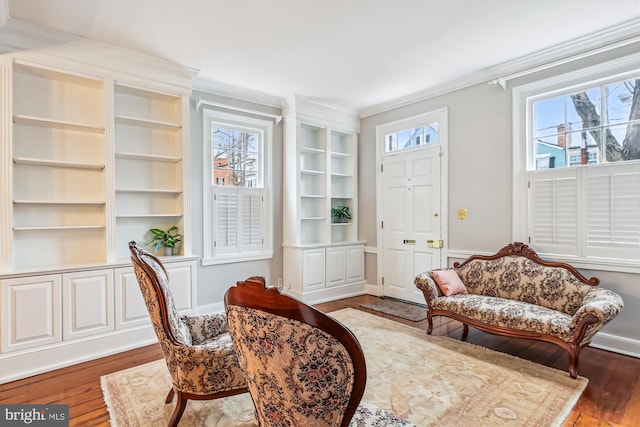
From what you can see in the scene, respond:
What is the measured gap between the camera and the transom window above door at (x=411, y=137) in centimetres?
460

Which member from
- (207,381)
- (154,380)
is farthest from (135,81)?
(207,381)

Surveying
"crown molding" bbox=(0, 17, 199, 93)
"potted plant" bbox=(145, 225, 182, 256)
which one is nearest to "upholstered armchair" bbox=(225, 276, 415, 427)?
"potted plant" bbox=(145, 225, 182, 256)

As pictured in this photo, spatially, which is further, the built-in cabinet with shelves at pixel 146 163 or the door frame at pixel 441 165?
the door frame at pixel 441 165

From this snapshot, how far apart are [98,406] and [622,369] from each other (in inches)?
155

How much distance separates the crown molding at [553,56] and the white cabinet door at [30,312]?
466 cm

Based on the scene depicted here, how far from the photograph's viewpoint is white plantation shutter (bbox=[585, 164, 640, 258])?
9.80 ft

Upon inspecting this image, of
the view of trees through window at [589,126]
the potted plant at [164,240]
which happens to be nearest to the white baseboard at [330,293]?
the potted plant at [164,240]

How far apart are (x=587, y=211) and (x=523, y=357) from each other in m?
1.53

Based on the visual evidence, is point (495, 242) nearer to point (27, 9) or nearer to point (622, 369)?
point (622, 369)

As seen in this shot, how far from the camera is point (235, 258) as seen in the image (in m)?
4.45

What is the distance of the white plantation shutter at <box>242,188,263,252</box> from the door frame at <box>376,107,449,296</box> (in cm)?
Answer: 183

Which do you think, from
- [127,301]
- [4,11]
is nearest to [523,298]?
[127,301]

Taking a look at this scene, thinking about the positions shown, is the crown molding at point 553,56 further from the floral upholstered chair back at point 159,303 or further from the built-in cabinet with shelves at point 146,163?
the floral upholstered chair back at point 159,303

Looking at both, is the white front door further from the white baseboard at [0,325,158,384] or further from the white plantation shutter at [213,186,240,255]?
the white baseboard at [0,325,158,384]
